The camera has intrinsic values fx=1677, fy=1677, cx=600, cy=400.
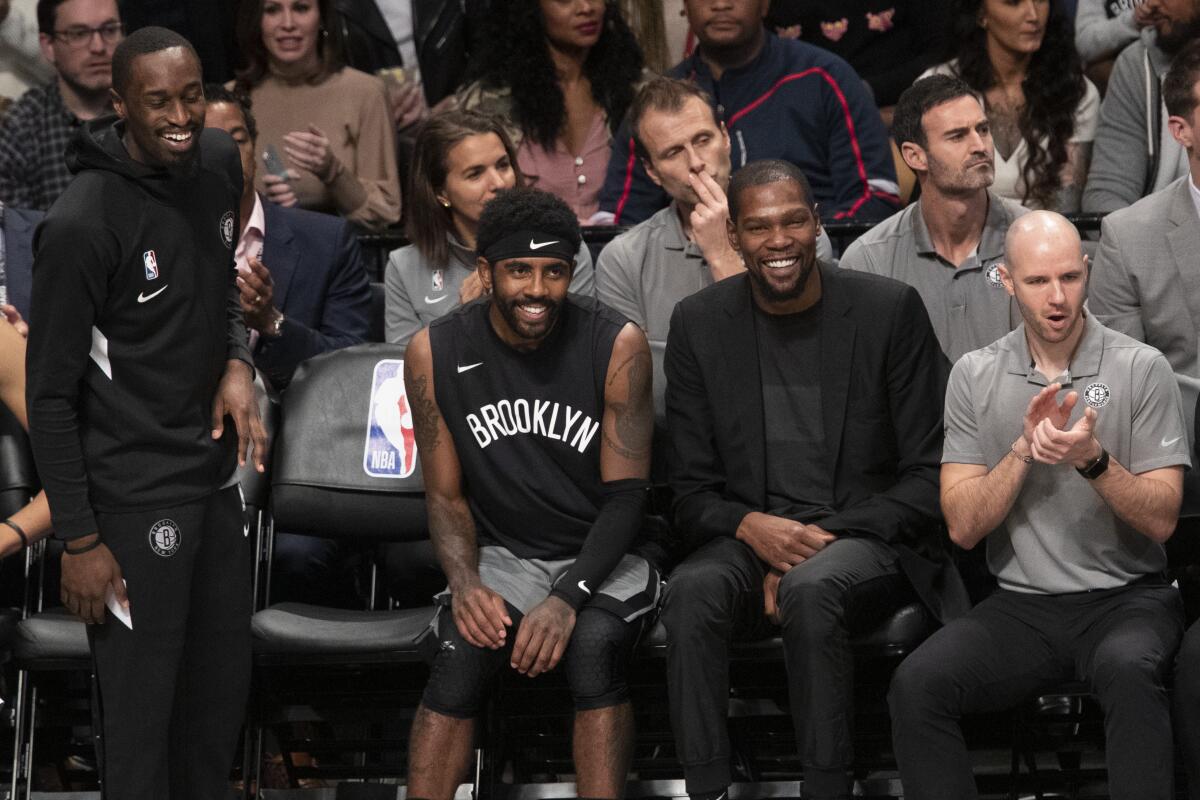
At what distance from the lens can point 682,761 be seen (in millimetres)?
3840

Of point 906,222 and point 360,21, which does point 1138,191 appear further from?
point 360,21

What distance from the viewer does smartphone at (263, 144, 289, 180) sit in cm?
613

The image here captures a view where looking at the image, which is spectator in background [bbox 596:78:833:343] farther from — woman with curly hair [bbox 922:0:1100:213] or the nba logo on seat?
woman with curly hair [bbox 922:0:1100:213]

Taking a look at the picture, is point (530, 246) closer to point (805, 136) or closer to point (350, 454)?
point (350, 454)

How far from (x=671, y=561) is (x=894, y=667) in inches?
26.6

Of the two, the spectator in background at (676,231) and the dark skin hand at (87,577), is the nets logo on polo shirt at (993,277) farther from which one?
the dark skin hand at (87,577)

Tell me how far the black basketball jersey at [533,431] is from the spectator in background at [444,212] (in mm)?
914

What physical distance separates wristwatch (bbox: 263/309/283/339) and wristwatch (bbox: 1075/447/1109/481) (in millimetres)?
2398

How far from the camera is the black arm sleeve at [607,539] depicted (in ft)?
13.3

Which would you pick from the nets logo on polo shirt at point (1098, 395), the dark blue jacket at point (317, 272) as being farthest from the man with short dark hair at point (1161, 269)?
the dark blue jacket at point (317, 272)

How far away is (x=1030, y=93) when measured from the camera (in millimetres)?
5969

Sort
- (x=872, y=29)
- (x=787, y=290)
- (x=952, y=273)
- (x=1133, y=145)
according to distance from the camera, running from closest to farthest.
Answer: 1. (x=787, y=290)
2. (x=952, y=273)
3. (x=1133, y=145)
4. (x=872, y=29)

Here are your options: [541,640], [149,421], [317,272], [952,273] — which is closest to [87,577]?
[149,421]

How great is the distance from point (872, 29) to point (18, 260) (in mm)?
3431
